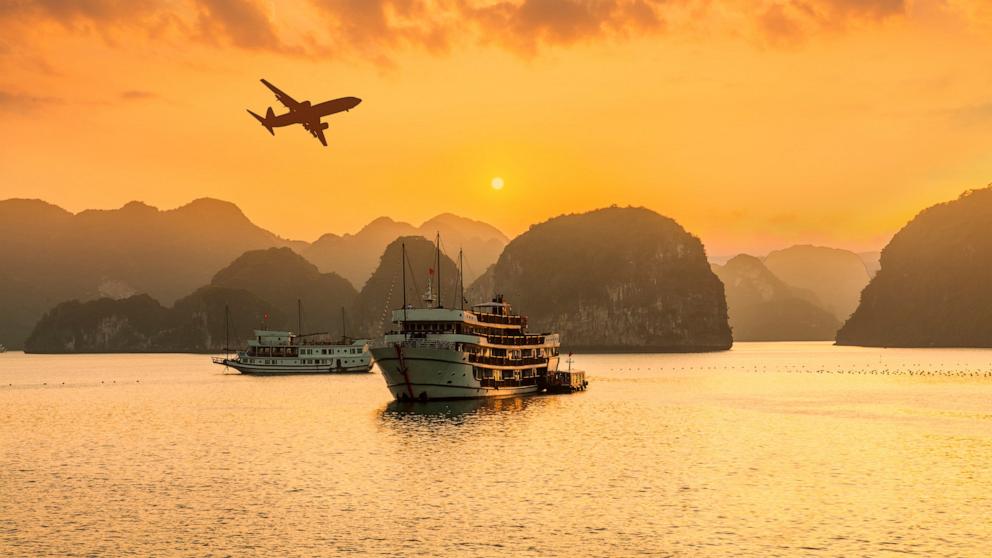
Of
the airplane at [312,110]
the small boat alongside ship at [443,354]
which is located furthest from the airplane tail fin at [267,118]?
the small boat alongside ship at [443,354]

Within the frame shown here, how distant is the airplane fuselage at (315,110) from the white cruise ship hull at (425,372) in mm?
31990

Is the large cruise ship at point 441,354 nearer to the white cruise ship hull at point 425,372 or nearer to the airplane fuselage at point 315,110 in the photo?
the white cruise ship hull at point 425,372

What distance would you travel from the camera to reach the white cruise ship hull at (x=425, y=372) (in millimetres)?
114688

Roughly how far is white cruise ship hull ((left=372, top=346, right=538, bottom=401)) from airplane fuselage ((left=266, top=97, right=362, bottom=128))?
32.0m

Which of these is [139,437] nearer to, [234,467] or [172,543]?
[234,467]

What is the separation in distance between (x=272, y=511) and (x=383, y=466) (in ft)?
54.6

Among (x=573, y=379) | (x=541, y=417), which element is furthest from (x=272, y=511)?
(x=573, y=379)

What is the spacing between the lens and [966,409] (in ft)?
386

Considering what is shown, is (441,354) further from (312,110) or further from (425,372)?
(312,110)

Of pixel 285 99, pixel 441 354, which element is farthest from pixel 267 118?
pixel 441 354

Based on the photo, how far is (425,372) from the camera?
116m

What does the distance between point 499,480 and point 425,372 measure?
53.1 m

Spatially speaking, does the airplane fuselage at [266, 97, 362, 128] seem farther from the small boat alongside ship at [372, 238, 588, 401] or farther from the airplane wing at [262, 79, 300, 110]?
the small boat alongside ship at [372, 238, 588, 401]

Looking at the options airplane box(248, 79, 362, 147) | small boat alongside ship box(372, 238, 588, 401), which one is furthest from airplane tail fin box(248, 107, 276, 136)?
small boat alongside ship box(372, 238, 588, 401)
